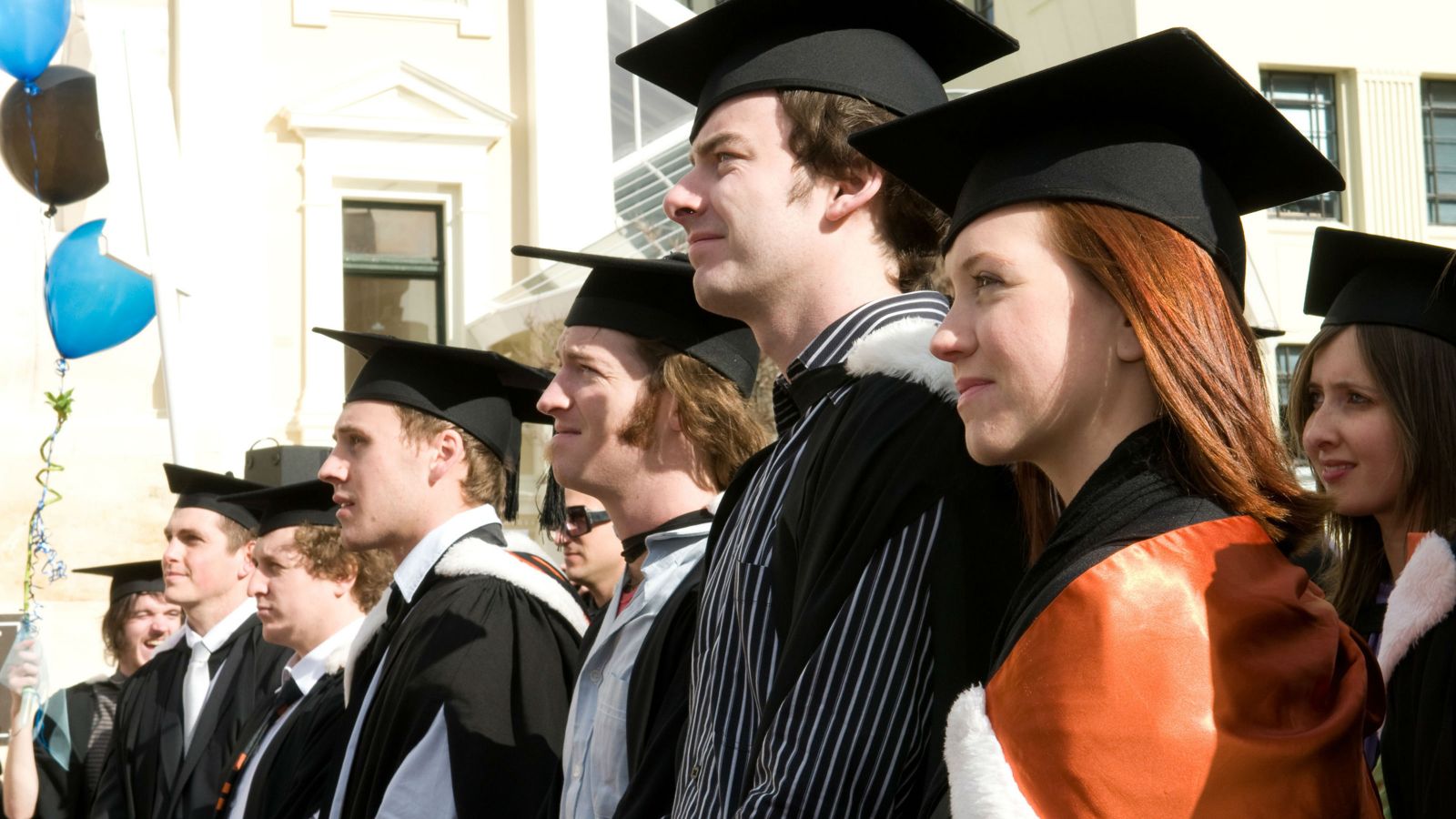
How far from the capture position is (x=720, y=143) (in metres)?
3.11

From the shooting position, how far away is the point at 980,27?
3.11m

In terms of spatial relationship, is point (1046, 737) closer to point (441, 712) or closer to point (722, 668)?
point (722, 668)

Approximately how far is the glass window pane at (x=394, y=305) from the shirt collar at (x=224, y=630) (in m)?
10.8

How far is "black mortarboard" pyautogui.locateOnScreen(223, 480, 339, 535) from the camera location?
20.7ft

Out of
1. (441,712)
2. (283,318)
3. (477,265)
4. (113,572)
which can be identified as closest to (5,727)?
(113,572)

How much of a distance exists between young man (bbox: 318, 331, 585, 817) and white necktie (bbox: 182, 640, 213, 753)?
2579mm

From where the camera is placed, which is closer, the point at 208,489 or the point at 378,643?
the point at 378,643

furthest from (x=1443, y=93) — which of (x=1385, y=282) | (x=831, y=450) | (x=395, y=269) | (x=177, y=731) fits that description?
(x=831, y=450)

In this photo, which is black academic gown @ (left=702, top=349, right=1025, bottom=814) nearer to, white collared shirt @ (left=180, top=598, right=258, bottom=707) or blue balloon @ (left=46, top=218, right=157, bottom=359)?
white collared shirt @ (left=180, top=598, right=258, bottom=707)

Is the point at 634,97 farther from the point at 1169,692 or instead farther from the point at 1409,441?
the point at 1169,692

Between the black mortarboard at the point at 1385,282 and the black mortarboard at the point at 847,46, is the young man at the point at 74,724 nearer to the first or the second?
the black mortarboard at the point at 847,46

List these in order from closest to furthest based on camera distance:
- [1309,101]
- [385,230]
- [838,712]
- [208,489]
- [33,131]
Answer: [838,712] < [208,489] < [33,131] < [385,230] < [1309,101]

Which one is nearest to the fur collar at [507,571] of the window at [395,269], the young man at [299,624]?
the young man at [299,624]

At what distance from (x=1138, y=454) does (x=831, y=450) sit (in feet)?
1.81
